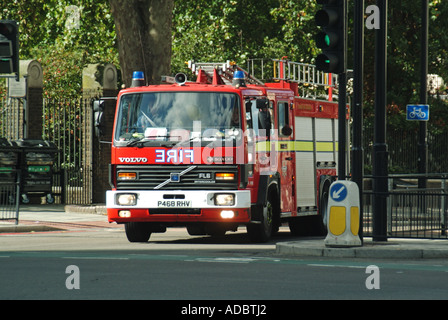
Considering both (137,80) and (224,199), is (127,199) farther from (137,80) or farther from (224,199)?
(137,80)

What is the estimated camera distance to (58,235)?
1934 cm

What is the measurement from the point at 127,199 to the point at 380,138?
4.07 m

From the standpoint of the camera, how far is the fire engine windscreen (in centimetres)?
1611

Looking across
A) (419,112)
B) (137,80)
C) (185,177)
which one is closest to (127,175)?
(185,177)

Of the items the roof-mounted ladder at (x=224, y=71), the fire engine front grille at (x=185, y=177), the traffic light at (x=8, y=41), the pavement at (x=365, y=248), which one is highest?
the traffic light at (x=8, y=41)

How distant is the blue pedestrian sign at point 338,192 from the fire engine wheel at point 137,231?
402cm

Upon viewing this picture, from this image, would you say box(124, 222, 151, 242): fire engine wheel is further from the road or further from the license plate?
the license plate

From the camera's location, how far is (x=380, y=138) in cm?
1548

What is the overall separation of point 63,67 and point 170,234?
21337 millimetres

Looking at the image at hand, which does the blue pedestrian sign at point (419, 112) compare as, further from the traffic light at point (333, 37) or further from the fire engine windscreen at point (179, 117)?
the traffic light at point (333, 37)

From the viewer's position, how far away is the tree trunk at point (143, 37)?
2489 cm

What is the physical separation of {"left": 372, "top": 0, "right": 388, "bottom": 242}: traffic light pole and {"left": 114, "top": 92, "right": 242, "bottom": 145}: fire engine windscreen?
7.22 ft

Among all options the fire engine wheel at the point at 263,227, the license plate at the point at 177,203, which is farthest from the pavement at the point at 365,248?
the license plate at the point at 177,203
